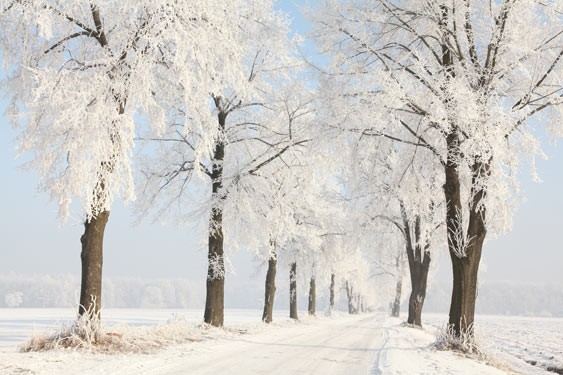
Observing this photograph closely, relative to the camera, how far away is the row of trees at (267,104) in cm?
945

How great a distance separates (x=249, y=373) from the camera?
7.05 meters

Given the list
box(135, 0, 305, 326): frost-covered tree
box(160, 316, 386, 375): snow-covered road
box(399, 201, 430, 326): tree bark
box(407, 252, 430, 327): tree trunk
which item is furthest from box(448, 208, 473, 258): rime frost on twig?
box(399, 201, 430, 326): tree bark

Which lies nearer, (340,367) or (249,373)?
(249,373)

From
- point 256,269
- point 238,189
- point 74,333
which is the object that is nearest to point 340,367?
point 74,333

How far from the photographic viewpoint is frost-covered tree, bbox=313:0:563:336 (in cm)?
1089

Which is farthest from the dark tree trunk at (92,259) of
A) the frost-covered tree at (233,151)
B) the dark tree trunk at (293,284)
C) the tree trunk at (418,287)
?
the dark tree trunk at (293,284)

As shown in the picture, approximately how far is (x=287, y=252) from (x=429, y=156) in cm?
1954

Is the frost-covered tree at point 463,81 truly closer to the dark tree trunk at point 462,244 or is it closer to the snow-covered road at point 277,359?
the dark tree trunk at point 462,244

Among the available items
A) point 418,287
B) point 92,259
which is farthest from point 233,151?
point 418,287

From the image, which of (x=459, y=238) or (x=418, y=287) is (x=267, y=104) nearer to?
(x=459, y=238)

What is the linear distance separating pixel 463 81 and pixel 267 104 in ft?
24.5

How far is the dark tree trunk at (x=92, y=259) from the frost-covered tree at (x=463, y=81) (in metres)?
6.49

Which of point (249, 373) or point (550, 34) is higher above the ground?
point (550, 34)

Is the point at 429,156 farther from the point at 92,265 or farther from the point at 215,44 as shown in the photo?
the point at 92,265
